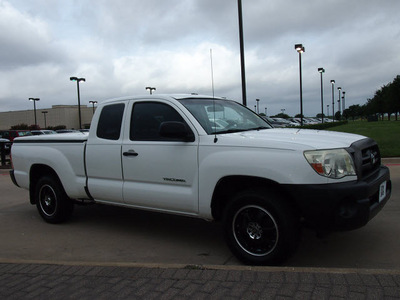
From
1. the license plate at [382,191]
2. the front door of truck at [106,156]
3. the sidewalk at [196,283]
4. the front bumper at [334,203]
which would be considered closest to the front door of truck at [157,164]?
the front door of truck at [106,156]

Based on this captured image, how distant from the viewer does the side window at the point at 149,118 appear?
4598 mm

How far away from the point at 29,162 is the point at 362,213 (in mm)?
5010

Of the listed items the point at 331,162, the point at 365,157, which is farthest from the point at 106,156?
the point at 365,157

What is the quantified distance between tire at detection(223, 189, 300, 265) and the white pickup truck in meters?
0.01

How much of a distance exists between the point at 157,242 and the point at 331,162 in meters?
2.48

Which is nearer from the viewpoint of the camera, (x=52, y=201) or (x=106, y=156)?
(x=106, y=156)

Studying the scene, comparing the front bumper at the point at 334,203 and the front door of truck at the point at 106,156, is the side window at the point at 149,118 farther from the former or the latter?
the front bumper at the point at 334,203

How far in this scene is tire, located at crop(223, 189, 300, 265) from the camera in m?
3.58

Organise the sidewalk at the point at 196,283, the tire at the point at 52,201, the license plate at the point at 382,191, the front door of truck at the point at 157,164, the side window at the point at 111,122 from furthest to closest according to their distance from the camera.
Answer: the tire at the point at 52,201 < the side window at the point at 111,122 < the front door of truck at the point at 157,164 < the license plate at the point at 382,191 < the sidewalk at the point at 196,283

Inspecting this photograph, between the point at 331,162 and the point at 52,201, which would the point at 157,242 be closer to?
the point at 52,201

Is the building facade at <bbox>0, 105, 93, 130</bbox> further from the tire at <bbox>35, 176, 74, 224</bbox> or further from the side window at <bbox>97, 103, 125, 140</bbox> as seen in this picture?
the side window at <bbox>97, 103, 125, 140</bbox>

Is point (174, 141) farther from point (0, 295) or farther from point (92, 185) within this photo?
point (0, 295)

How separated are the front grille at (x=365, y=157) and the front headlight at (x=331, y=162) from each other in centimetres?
10

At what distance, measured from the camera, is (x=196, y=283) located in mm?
3236
